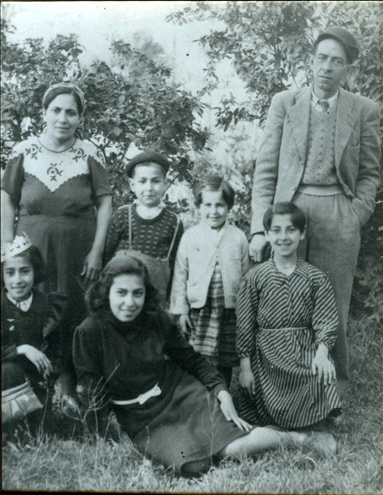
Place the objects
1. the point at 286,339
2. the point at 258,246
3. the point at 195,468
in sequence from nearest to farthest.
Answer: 1. the point at 195,468
2. the point at 286,339
3. the point at 258,246

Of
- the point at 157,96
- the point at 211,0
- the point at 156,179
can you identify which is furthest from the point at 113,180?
the point at 211,0

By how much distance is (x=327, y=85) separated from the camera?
11.0 feet

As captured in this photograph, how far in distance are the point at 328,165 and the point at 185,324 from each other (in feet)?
3.96

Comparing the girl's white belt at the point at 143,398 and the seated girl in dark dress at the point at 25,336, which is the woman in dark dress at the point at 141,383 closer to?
the girl's white belt at the point at 143,398

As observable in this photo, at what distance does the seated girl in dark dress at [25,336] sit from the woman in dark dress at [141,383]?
195mm

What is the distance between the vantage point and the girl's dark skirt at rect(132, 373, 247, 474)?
3.05 m

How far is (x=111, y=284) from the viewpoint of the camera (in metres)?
3.16

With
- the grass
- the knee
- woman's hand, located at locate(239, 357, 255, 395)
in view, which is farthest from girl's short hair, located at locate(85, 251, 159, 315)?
the knee

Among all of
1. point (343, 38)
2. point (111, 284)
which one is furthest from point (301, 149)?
point (111, 284)

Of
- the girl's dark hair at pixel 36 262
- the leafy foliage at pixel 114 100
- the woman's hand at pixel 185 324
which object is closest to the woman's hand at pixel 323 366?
the woman's hand at pixel 185 324

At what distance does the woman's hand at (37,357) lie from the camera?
3.19m

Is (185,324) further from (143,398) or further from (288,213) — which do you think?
(288,213)

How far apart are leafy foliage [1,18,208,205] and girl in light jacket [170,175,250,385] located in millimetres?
252

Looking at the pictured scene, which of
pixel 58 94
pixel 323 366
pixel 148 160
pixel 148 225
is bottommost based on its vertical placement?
pixel 323 366
